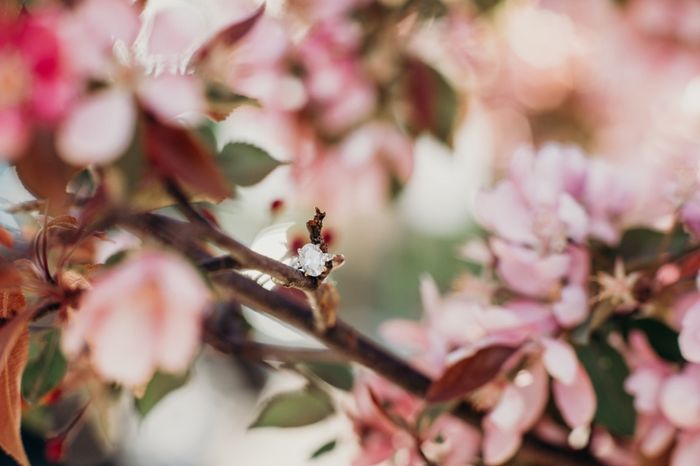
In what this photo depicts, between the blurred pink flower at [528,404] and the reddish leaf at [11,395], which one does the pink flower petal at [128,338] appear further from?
the blurred pink flower at [528,404]

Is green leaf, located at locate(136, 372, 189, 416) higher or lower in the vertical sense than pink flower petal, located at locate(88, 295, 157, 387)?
lower

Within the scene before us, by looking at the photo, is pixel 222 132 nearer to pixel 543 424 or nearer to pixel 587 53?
pixel 543 424

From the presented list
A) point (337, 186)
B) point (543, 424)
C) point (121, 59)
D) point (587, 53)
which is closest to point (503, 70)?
point (587, 53)

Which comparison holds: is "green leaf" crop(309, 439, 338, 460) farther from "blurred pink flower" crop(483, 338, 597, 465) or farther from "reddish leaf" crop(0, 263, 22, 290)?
"reddish leaf" crop(0, 263, 22, 290)

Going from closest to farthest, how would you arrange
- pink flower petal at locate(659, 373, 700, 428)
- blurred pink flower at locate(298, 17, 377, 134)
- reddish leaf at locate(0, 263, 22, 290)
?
reddish leaf at locate(0, 263, 22, 290), pink flower petal at locate(659, 373, 700, 428), blurred pink flower at locate(298, 17, 377, 134)

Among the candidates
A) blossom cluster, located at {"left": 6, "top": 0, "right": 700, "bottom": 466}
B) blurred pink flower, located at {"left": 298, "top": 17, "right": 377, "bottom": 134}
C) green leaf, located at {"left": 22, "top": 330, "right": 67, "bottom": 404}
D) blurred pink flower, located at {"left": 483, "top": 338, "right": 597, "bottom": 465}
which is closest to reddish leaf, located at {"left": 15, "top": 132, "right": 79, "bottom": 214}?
blossom cluster, located at {"left": 6, "top": 0, "right": 700, "bottom": 466}

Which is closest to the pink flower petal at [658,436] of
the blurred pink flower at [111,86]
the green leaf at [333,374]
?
the green leaf at [333,374]
